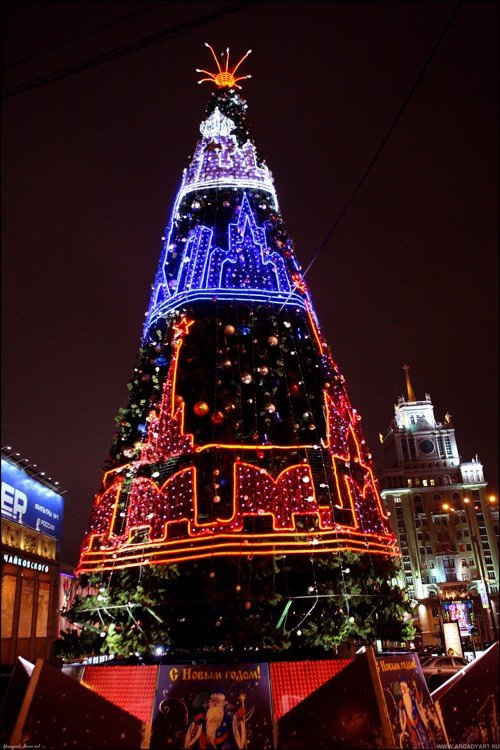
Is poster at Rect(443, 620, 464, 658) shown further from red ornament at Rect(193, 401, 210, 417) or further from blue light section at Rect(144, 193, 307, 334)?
red ornament at Rect(193, 401, 210, 417)

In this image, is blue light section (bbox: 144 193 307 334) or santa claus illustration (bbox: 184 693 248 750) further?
blue light section (bbox: 144 193 307 334)

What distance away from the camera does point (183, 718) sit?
5.06 m

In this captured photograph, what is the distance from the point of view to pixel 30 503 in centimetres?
2417

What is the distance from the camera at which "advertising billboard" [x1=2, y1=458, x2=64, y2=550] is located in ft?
71.8

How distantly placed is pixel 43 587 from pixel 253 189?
76.6 ft

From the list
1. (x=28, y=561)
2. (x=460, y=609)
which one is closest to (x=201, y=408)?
(x=28, y=561)

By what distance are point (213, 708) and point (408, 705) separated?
201 centimetres

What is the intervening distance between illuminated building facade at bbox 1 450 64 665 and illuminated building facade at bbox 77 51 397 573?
1468 centimetres

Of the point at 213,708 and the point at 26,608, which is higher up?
the point at 26,608

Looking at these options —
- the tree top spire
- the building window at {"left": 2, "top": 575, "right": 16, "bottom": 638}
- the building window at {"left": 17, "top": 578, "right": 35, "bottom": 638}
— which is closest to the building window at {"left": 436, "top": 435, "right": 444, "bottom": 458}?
the building window at {"left": 17, "top": 578, "right": 35, "bottom": 638}

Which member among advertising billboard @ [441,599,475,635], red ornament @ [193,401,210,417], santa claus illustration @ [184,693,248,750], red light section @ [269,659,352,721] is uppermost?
red ornament @ [193,401,210,417]

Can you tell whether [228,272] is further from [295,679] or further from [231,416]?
[295,679]

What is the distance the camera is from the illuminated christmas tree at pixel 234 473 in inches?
252

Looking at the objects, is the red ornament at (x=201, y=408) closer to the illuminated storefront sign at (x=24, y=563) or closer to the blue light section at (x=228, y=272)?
the blue light section at (x=228, y=272)
